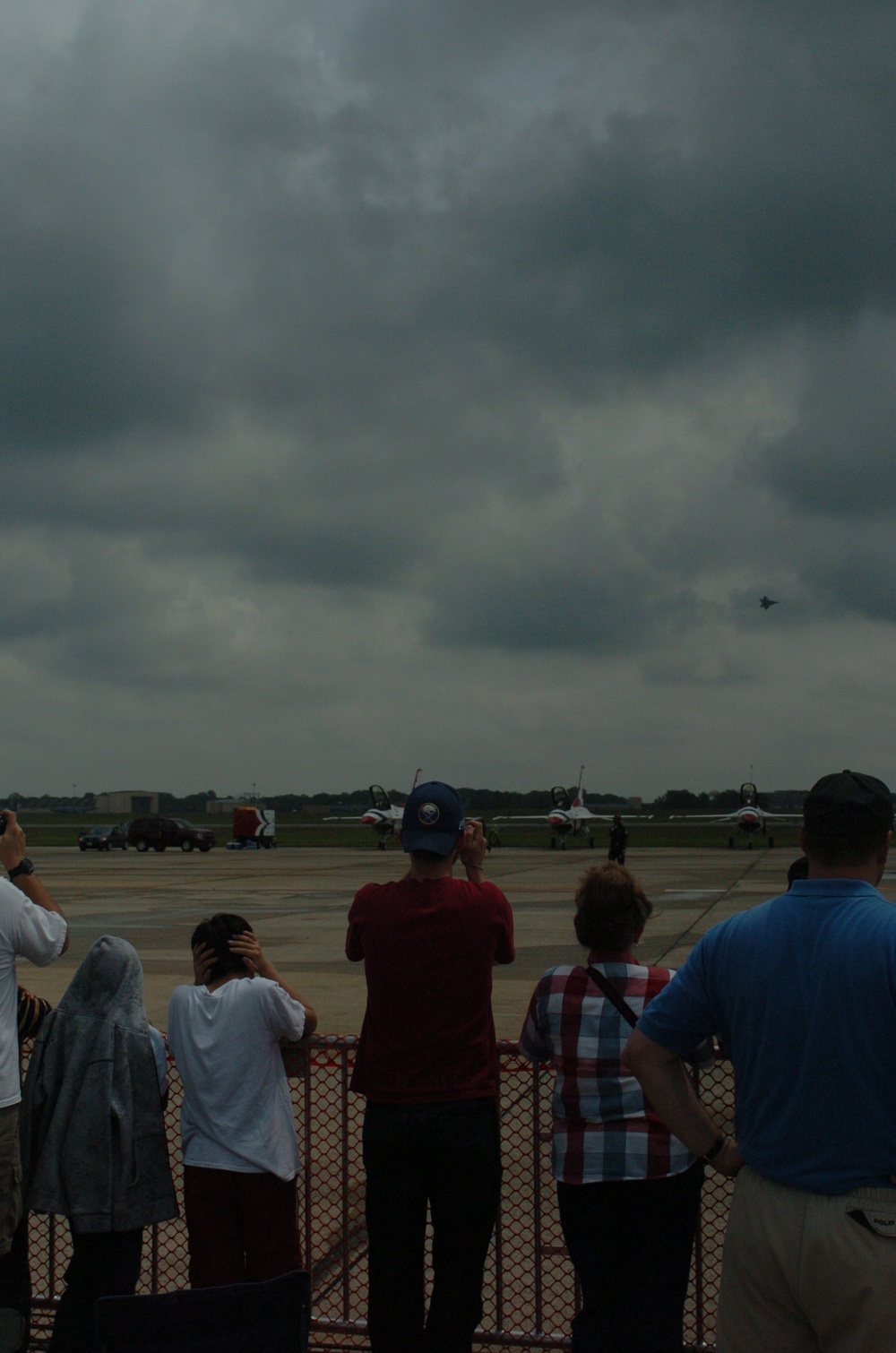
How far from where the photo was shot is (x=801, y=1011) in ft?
8.07

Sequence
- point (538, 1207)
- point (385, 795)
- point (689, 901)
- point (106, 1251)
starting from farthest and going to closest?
point (385, 795)
point (689, 901)
point (538, 1207)
point (106, 1251)

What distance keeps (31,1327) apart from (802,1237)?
3.49 metres

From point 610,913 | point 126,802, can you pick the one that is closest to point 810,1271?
point 610,913

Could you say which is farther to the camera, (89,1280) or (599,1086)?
(89,1280)

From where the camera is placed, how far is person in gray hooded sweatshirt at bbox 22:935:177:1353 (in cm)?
365

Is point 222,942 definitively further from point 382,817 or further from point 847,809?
point 382,817

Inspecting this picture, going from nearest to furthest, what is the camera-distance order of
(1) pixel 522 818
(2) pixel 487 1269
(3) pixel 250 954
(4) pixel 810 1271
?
(4) pixel 810 1271, (3) pixel 250 954, (2) pixel 487 1269, (1) pixel 522 818

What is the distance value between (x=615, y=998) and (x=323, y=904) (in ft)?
67.0

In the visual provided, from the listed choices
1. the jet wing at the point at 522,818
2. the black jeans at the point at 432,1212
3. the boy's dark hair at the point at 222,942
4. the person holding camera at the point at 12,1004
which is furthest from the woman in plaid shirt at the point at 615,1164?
the jet wing at the point at 522,818

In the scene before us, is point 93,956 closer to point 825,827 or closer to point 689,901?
point 825,827

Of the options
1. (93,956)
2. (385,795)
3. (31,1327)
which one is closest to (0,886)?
(93,956)

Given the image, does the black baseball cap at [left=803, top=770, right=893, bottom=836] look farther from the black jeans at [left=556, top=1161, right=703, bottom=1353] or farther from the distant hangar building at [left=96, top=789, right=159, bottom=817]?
the distant hangar building at [left=96, top=789, right=159, bottom=817]

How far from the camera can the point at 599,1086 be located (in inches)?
132

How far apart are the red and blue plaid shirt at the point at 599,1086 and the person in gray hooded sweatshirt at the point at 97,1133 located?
141 centimetres
